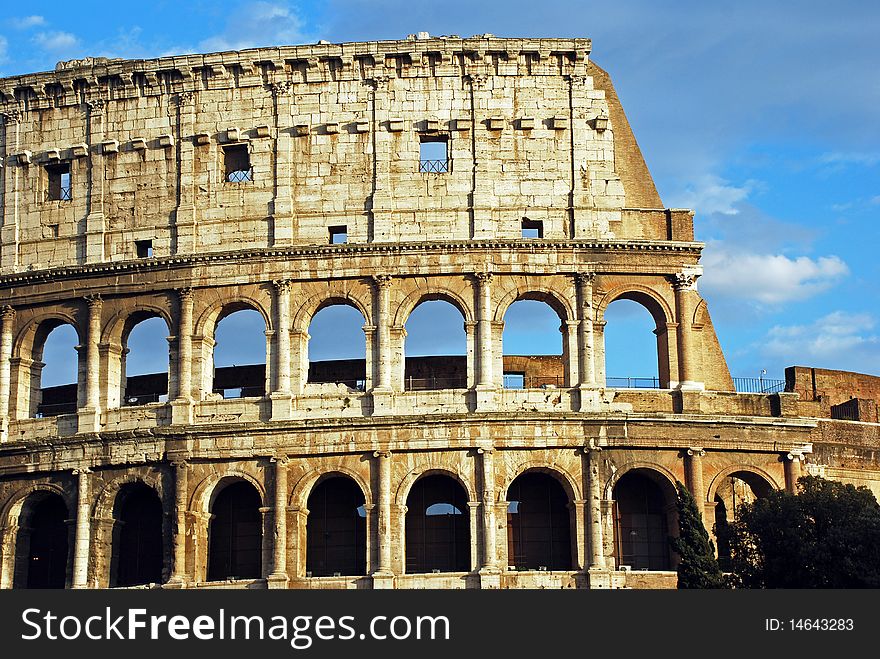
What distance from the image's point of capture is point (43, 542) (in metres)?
51.0

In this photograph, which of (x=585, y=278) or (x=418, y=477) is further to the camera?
(x=585, y=278)

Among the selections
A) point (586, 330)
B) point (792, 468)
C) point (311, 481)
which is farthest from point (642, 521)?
point (311, 481)

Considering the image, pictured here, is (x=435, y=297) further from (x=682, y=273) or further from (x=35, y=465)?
(x=35, y=465)

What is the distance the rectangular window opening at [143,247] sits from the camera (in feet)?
167

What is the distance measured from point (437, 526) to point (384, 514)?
83.5 inches

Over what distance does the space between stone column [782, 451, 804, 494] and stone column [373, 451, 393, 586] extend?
439 inches

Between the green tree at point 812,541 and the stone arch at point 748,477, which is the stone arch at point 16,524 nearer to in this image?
the stone arch at point 748,477

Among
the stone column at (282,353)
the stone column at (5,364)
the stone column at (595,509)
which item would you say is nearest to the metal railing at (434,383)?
the stone column at (282,353)

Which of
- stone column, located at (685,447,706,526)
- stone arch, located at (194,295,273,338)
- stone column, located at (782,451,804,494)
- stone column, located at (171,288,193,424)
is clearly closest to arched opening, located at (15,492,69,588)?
stone column, located at (171,288,193,424)

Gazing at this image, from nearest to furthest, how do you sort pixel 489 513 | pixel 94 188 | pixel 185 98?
pixel 489 513
pixel 185 98
pixel 94 188

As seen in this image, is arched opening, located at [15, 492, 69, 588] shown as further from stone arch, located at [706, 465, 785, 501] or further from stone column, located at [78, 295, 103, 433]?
stone arch, located at [706, 465, 785, 501]

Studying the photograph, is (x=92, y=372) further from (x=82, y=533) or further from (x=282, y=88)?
(x=282, y=88)
